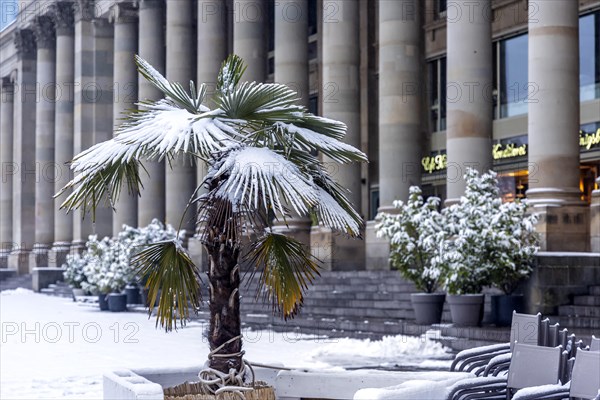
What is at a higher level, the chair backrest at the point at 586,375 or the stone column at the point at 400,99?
the stone column at the point at 400,99

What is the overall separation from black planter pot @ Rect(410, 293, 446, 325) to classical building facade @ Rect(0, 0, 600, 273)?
287 centimetres

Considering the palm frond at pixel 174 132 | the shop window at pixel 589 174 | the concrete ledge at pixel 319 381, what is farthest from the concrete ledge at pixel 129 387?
the shop window at pixel 589 174

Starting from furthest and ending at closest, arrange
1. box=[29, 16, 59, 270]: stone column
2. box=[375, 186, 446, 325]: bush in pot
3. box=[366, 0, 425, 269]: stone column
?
1. box=[29, 16, 59, 270]: stone column
2. box=[366, 0, 425, 269]: stone column
3. box=[375, 186, 446, 325]: bush in pot

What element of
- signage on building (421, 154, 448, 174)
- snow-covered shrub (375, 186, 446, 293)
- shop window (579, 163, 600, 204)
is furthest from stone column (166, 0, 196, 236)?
snow-covered shrub (375, 186, 446, 293)

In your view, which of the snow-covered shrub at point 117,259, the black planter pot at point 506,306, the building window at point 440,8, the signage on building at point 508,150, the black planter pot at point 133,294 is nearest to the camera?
the black planter pot at point 506,306

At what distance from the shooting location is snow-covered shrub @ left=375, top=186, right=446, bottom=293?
2277 cm

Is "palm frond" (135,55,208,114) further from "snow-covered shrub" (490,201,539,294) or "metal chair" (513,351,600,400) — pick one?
"snow-covered shrub" (490,201,539,294)

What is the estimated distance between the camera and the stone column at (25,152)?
201ft

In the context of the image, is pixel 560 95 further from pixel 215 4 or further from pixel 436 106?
pixel 215 4

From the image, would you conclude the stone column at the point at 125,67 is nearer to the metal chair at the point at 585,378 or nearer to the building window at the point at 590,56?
the building window at the point at 590,56

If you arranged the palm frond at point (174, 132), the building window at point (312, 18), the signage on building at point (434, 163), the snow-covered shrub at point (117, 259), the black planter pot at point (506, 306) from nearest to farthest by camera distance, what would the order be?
1. the palm frond at point (174, 132)
2. the black planter pot at point (506, 306)
3. the snow-covered shrub at point (117, 259)
4. the signage on building at point (434, 163)
5. the building window at point (312, 18)

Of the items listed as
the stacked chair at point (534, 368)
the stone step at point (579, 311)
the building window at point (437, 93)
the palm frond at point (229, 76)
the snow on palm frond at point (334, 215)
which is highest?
the building window at point (437, 93)

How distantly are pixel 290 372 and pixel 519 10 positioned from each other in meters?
26.5

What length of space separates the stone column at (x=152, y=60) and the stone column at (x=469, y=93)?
20.6 meters
